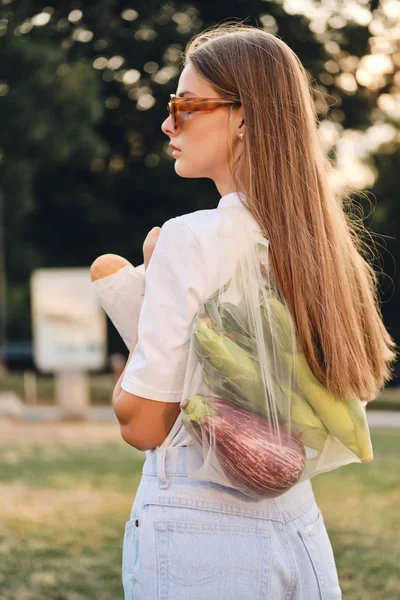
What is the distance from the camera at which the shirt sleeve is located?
5.28 ft

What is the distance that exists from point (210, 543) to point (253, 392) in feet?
0.86

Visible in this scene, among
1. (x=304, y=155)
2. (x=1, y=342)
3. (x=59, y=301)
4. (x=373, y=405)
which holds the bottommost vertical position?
(x=1, y=342)

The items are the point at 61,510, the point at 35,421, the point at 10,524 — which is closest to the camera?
the point at 10,524

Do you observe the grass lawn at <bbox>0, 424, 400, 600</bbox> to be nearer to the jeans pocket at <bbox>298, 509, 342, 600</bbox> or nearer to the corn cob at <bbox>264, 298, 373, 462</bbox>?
the jeans pocket at <bbox>298, 509, 342, 600</bbox>

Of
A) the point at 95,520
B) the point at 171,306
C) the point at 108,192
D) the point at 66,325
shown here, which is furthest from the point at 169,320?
the point at 108,192

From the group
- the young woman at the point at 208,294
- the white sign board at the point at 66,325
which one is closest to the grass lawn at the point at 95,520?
the young woman at the point at 208,294

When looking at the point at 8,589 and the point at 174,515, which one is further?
the point at 8,589

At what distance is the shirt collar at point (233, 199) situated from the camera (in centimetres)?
171

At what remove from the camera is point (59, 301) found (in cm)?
1628

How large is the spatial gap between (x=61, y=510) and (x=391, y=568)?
249 cm

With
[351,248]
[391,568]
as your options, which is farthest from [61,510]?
[351,248]

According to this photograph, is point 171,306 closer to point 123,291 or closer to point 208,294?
point 208,294

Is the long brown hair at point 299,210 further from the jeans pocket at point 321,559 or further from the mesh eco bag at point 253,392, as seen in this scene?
the jeans pocket at point 321,559

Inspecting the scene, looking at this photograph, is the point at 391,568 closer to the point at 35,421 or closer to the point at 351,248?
the point at 351,248
